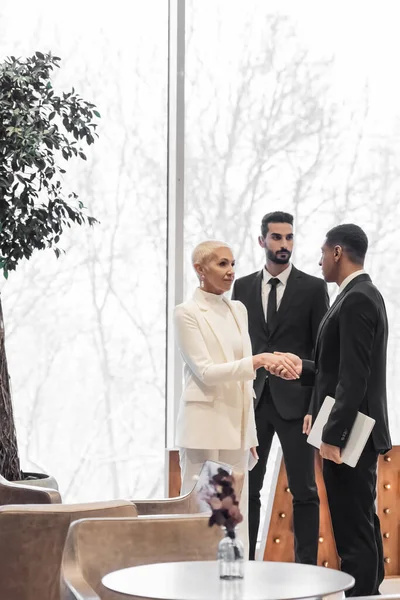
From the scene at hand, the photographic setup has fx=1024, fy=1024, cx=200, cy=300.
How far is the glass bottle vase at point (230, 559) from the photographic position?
8.51ft

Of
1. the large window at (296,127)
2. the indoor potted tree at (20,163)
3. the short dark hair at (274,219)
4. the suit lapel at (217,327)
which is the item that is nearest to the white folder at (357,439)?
the suit lapel at (217,327)

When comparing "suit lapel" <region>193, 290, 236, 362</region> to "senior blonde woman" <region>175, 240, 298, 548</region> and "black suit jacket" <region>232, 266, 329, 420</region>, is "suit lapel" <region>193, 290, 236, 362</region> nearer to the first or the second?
"senior blonde woman" <region>175, 240, 298, 548</region>

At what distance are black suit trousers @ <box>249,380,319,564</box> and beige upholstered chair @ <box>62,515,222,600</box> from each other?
2.00 m

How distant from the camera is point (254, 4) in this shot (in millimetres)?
6539

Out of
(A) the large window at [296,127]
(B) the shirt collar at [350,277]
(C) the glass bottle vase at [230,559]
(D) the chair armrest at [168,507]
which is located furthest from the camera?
(A) the large window at [296,127]

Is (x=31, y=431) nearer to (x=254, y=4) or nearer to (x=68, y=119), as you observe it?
(x=68, y=119)

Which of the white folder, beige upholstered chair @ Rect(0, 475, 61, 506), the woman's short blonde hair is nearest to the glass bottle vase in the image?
the white folder

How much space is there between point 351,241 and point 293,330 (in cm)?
107

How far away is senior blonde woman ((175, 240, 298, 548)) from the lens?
182 inches

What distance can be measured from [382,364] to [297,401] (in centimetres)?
100

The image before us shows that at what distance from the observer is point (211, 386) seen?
4.67m

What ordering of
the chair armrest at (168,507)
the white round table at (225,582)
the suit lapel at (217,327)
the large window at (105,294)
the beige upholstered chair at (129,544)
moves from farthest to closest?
1. the large window at (105,294)
2. the suit lapel at (217,327)
3. the chair armrest at (168,507)
4. the beige upholstered chair at (129,544)
5. the white round table at (225,582)

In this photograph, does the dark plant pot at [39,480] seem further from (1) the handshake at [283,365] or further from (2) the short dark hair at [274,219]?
(2) the short dark hair at [274,219]

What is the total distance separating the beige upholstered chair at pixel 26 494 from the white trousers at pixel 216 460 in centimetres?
64
